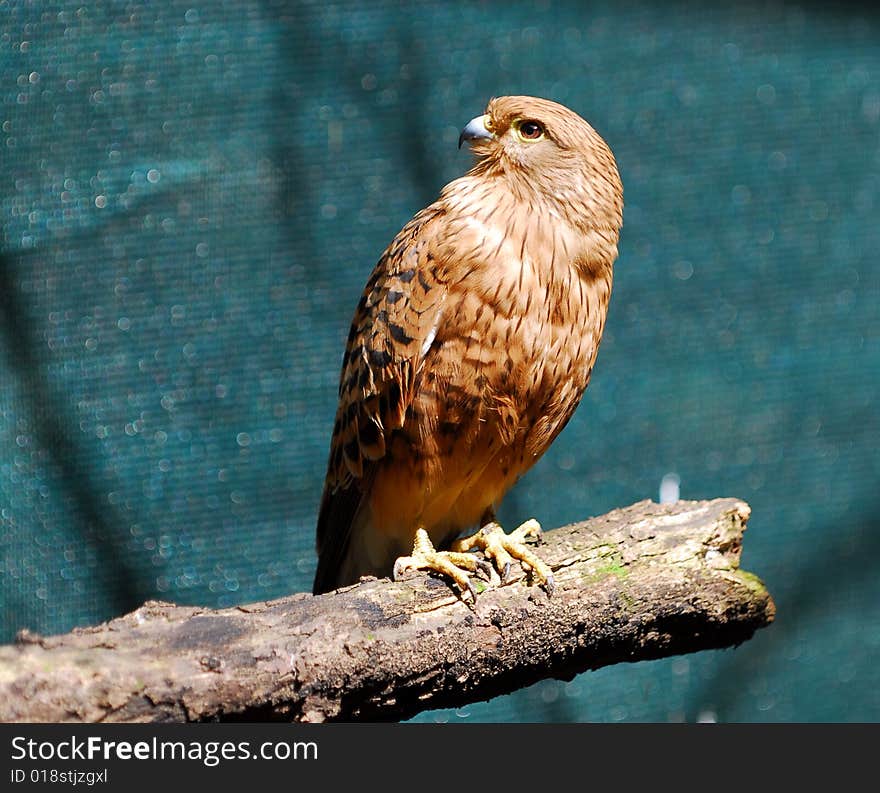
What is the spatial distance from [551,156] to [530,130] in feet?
0.26

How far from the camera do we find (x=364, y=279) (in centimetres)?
335

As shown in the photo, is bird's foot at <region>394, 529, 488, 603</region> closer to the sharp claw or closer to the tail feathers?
the sharp claw

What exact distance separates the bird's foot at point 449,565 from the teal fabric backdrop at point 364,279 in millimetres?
1307

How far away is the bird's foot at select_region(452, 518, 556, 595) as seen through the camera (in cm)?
206

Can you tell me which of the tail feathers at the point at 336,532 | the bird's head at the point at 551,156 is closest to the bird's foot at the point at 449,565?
the tail feathers at the point at 336,532

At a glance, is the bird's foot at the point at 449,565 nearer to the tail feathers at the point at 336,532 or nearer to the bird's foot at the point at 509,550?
the bird's foot at the point at 509,550

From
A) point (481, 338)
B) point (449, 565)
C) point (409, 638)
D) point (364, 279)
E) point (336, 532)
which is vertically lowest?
point (409, 638)

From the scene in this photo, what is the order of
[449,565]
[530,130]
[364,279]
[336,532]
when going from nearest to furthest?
[449,565], [530,130], [336,532], [364,279]

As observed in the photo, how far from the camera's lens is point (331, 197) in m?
3.33

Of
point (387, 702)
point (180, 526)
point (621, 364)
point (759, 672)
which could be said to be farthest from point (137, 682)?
point (759, 672)

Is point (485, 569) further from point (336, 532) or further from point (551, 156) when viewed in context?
point (551, 156)

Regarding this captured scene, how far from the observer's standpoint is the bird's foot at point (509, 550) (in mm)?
2062

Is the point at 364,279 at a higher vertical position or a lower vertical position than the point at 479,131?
higher

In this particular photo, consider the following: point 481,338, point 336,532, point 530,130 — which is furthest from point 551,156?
point 336,532
